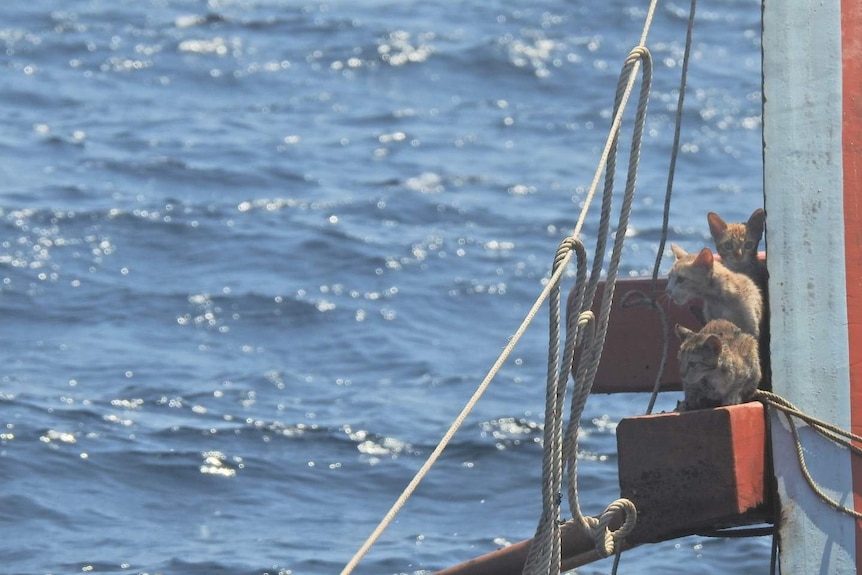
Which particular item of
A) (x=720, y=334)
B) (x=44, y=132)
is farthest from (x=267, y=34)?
(x=720, y=334)

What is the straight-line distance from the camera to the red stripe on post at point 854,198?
4.11m

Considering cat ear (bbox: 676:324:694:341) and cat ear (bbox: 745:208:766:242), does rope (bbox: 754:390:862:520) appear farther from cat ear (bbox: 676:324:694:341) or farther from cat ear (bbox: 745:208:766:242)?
cat ear (bbox: 745:208:766:242)

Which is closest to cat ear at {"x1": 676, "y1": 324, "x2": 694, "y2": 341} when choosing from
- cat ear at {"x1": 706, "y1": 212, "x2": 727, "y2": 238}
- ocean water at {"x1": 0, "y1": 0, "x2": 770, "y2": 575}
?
cat ear at {"x1": 706, "y1": 212, "x2": 727, "y2": 238}

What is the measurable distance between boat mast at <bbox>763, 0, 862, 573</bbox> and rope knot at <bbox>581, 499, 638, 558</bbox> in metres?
0.42

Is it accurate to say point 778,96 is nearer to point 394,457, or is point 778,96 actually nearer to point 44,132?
point 394,457

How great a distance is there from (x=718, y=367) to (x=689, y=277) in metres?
0.82

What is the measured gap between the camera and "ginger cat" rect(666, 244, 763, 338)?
478 cm

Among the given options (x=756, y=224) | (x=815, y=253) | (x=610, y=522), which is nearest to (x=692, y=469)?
(x=610, y=522)

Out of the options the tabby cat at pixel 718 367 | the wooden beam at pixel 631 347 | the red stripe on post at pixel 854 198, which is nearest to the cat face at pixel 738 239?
the wooden beam at pixel 631 347

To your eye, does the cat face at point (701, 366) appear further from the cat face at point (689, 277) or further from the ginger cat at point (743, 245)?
the ginger cat at point (743, 245)

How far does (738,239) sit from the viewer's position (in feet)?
17.3

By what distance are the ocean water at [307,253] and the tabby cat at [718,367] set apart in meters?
3.50

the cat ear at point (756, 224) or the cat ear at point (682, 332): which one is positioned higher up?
the cat ear at point (756, 224)

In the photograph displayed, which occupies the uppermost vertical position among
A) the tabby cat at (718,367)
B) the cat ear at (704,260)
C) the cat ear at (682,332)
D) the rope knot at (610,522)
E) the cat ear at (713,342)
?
the cat ear at (704,260)
